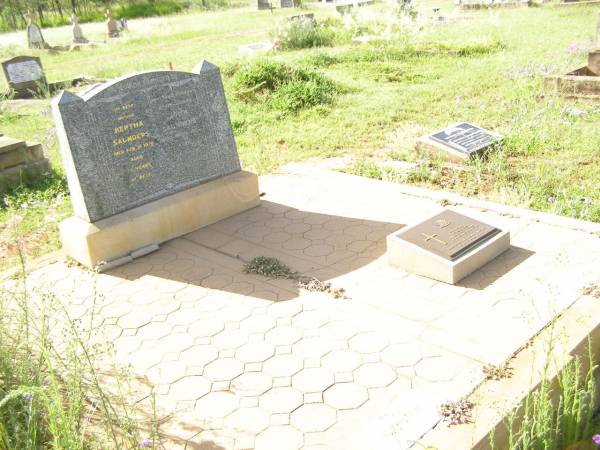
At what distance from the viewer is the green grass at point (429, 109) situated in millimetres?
7105

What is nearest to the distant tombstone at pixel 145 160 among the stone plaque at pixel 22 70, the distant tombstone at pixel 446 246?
the distant tombstone at pixel 446 246

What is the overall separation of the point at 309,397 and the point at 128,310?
72.3 inches

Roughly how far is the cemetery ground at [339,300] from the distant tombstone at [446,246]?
108mm

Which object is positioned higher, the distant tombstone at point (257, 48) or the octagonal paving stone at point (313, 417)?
the distant tombstone at point (257, 48)

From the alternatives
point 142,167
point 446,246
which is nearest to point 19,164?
point 142,167

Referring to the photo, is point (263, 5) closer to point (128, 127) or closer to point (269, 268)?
point (128, 127)

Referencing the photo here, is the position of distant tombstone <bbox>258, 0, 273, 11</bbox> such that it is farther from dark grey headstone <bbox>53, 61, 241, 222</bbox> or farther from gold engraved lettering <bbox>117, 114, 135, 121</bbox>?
gold engraved lettering <bbox>117, 114, 135, 121</bbox>

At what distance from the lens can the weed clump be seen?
10.9m

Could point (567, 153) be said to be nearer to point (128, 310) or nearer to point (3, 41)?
point (128, 310)

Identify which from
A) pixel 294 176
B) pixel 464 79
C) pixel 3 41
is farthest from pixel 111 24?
pixel 294 176

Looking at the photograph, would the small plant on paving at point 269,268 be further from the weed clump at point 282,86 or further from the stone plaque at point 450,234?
the weed clump at point 282,86

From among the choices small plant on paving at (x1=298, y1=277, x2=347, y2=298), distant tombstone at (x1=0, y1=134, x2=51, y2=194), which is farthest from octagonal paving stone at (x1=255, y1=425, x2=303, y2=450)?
distant tombstone at (x1=0, y1=134, x2=51, y2=194)

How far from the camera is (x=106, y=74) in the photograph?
16.3 metres

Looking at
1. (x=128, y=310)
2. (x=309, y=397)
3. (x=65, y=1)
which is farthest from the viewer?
(x=65, y=1)
